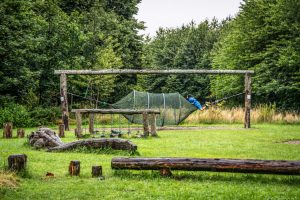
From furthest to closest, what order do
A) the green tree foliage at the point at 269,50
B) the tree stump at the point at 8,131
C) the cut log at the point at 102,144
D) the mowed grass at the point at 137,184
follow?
the green tree foliage at the point at 269,50 < the tree stump at the point at 8,131 < the cut log at the point at 102,144 < the mowed grass at the point at 137,184

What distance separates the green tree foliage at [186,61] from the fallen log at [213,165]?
44795 millimetres

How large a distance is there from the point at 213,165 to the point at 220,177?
574 millimetres

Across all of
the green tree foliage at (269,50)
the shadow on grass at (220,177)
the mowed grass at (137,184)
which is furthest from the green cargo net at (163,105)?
the shadow on grass at (220,177)

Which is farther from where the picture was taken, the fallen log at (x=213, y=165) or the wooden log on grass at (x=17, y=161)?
the wooden log on grass at (x=17, y=161)

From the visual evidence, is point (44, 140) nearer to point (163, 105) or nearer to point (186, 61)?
point (163, 105)

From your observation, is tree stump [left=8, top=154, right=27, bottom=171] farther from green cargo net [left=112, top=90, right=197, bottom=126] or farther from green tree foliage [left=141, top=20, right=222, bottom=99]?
green tree foliage [left=141, top=20, right=222, bottom=99]

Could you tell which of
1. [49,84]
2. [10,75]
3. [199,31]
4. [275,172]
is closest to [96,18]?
[49,84]

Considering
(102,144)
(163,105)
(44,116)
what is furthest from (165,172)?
(44,116)

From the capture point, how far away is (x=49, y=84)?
3152 centimetres

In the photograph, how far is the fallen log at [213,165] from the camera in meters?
8.50

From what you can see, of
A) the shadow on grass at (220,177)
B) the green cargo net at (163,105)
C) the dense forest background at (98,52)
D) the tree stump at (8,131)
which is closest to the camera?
the shadow on grass at (220,177)

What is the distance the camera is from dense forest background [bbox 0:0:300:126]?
91.0 feet

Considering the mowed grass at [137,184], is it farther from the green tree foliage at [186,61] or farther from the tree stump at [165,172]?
the green tree foliage at [186,61]

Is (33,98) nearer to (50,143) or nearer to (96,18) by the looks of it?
(96,18)
